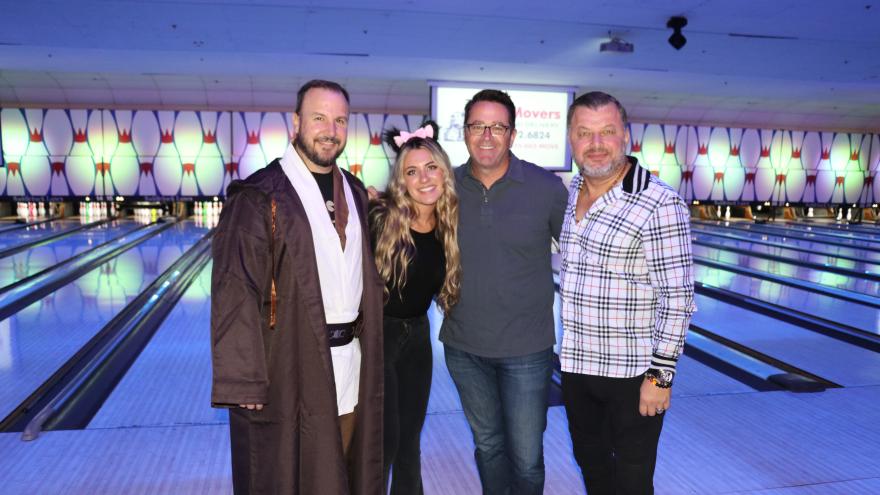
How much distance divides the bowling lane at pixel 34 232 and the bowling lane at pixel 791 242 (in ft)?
40.2

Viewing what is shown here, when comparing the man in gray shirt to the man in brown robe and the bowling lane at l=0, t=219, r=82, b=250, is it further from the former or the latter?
the bowling lane at l=0, t=219, r=82, b=250

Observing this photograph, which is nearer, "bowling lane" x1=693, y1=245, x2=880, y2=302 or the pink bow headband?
the pink bow headband

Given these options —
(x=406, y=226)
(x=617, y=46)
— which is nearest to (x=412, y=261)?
(x=406, y=226)

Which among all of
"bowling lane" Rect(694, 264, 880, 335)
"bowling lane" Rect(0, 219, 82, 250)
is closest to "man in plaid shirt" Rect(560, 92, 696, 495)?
"bowling lane" Rect(694, 264, 880, 335)

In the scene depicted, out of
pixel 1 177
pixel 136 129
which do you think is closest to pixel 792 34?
pixel 136 129

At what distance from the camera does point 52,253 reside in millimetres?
8328

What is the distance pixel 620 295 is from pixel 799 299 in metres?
5.40

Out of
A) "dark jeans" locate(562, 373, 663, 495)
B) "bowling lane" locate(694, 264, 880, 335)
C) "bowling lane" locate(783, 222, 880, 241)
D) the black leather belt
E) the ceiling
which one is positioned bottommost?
"bowling lane" locate(694, 264, 880, 335)

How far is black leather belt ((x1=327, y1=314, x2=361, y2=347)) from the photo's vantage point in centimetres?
183

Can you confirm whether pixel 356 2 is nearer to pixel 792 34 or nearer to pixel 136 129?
pixel 792 34

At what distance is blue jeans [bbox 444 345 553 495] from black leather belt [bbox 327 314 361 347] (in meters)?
0.39

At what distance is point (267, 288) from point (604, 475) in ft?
3.89

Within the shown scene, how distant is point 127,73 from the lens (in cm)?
1230

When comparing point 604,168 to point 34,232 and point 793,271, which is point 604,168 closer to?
point 793,271
